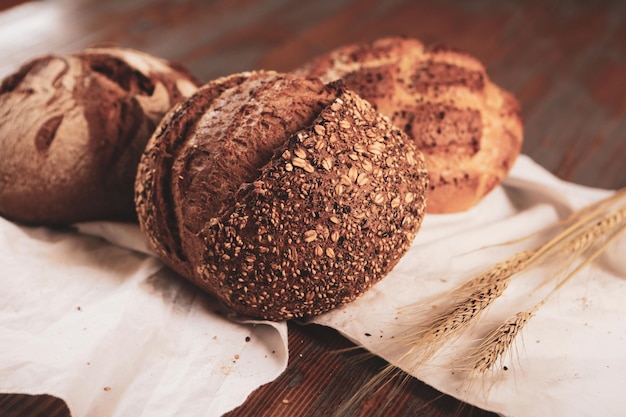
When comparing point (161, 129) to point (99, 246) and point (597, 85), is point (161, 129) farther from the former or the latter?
point (597, 85)

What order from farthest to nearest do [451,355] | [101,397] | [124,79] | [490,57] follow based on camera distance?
[490,57] → [124,79] → [451,355] → [101,397]

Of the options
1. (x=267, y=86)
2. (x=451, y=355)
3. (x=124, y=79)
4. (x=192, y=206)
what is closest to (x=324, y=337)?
(x=451, y=355)

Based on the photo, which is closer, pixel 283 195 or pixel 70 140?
pixel 283 195

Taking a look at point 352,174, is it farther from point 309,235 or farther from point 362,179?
point 309,235

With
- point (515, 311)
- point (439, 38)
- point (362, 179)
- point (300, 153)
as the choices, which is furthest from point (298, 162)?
point (439, 38)

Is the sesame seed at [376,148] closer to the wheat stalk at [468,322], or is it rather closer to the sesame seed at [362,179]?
the sesame seed at [362,179]

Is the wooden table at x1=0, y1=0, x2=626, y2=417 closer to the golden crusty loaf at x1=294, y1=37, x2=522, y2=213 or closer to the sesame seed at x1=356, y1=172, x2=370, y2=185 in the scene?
the golden crusty loaf at x1=294, y1=37, x2=522, y2=213
